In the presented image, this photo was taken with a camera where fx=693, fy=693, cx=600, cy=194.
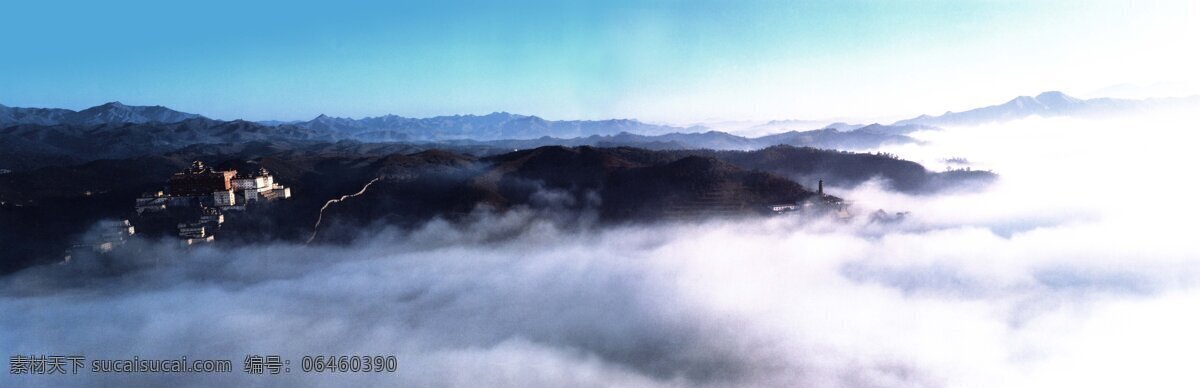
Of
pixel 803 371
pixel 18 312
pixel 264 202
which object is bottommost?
pixel 803 371

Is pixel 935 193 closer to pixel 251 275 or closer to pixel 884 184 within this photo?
pixel 884 184

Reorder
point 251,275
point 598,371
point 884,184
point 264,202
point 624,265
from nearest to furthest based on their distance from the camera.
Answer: point 598,371, point 251,275, point 264,202, point 624,265, point 884,184

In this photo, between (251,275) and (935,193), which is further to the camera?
(935,193)

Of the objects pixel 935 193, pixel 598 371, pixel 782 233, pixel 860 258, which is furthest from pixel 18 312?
pixel 935 193

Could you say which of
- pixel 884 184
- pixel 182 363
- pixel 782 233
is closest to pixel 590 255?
pixel 782 233

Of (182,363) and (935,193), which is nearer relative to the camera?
(182,363)

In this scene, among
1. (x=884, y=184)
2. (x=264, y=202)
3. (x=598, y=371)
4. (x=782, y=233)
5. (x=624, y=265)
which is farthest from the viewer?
(x=884, y=184)

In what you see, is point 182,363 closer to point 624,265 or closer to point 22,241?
point 22,241

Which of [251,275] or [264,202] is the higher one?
[264,202]

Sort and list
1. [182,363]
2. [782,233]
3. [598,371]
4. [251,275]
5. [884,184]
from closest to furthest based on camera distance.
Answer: [182,363]
[598,371]
[251,275]
[782,233]
[884,184]
